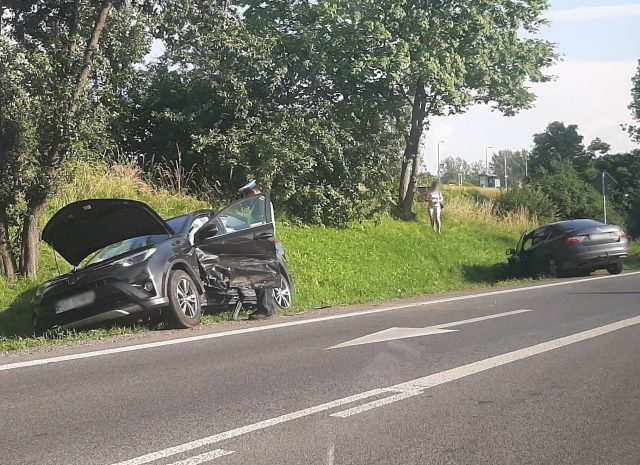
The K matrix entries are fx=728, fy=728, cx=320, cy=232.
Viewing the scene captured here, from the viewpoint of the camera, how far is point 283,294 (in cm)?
1225

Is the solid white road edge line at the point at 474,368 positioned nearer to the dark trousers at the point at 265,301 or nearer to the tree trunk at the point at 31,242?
the dark trousers at the point at 265,301

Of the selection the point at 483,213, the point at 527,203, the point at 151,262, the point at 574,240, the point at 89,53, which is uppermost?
the point at 89,53

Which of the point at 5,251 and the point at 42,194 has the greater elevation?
the point at 42,194

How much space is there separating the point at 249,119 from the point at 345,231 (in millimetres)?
4010

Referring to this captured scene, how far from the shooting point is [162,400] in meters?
5.94

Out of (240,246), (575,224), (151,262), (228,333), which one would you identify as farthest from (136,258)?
(575,224)

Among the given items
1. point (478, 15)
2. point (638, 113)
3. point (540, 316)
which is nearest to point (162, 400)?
point (540, 316)

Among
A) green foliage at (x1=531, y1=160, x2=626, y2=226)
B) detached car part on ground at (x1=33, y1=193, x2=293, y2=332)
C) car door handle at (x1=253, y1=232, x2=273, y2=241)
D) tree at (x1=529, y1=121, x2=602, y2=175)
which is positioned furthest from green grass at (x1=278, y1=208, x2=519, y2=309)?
tree at (x1=529, y1=121, x2=602, y2=175)

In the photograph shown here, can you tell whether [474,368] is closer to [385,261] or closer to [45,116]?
[45,116]

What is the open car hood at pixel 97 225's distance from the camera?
31.7ft

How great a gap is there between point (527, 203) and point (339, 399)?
1028 inches

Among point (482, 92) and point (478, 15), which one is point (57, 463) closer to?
point (478, 15)

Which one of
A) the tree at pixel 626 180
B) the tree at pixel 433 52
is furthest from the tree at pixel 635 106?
the tree at pixel 433 52

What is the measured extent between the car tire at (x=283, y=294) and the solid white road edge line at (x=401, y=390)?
16.1 ft
